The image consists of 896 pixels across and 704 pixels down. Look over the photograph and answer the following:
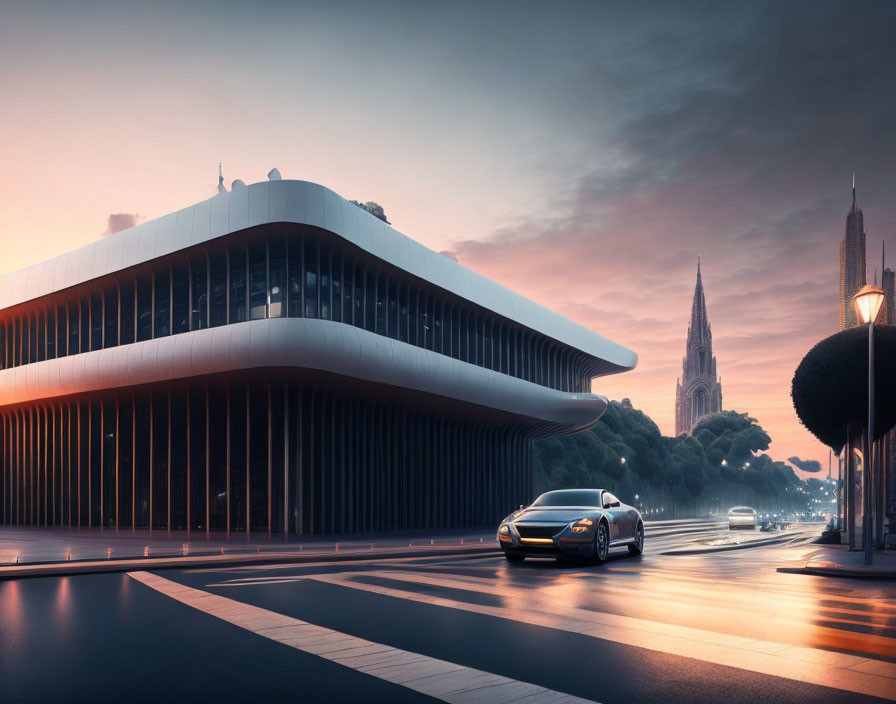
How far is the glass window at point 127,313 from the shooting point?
36312 millimetres

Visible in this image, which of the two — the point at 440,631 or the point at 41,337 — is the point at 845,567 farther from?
the point at 41,337

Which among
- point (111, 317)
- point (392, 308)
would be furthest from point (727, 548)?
point (111, 317)

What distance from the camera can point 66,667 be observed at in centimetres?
683

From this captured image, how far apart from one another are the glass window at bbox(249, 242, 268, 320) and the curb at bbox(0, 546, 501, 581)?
13586 mm

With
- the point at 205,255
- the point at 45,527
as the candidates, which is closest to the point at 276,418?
the point at 205,255

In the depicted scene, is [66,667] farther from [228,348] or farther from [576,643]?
[228,348]

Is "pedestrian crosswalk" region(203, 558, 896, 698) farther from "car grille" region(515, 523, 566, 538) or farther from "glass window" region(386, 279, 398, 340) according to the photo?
"glass window" region(386, 279, 398, 340)

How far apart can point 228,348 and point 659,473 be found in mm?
75388

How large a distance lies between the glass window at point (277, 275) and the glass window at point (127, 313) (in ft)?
27.9

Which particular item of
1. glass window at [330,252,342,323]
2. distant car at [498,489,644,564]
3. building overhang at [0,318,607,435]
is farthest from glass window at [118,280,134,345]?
distant car at [498,489,644,564]

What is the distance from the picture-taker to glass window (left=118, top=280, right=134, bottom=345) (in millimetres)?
36312

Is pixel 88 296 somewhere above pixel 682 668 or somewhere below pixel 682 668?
above

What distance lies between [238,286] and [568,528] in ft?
66.9

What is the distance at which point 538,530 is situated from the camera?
16.5m
